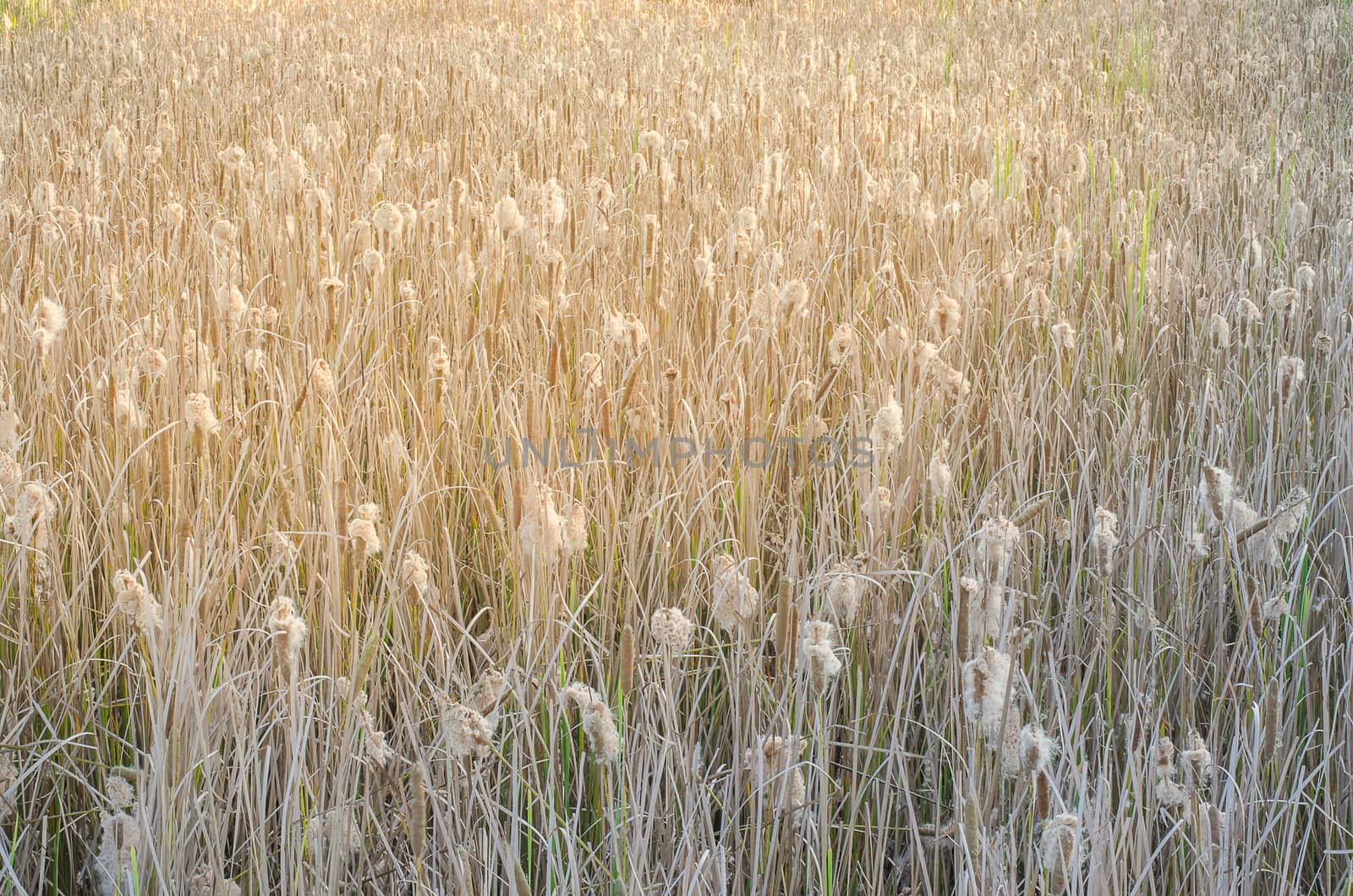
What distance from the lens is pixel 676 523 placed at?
1.67m

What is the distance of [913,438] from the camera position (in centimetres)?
176

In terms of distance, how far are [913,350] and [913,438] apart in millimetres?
239

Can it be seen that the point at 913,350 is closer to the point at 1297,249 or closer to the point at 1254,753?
the point at 1254,753

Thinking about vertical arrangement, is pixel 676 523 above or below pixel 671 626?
below

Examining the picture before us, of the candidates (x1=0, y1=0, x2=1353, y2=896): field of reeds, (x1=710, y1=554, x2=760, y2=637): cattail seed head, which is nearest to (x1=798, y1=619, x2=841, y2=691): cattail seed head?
(x1=0, y1=0, x2=1353, y2=896): field of reeds

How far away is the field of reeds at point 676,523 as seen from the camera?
3.59 feet

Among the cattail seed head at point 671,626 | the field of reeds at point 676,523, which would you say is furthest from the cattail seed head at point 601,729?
the cattail seed head at point 671,626

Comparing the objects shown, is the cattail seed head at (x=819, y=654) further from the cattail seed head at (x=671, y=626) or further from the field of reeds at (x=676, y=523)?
the cattail seed head at (x=671, y=626)

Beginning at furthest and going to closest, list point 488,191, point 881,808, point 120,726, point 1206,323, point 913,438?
point 488,191, point 1206,323, point 913,438, point 120,726, point 881,808

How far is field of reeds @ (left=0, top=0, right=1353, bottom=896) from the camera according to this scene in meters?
1.10

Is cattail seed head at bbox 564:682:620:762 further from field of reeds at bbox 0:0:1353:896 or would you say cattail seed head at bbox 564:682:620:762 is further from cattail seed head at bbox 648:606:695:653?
cattail seed head at bbox 648:606:695:653

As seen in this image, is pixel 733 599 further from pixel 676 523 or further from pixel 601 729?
pixel 676 523

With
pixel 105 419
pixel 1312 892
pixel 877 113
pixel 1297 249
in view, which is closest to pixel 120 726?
pixel 105 419

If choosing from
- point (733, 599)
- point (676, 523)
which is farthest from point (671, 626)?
point (676, 523)
